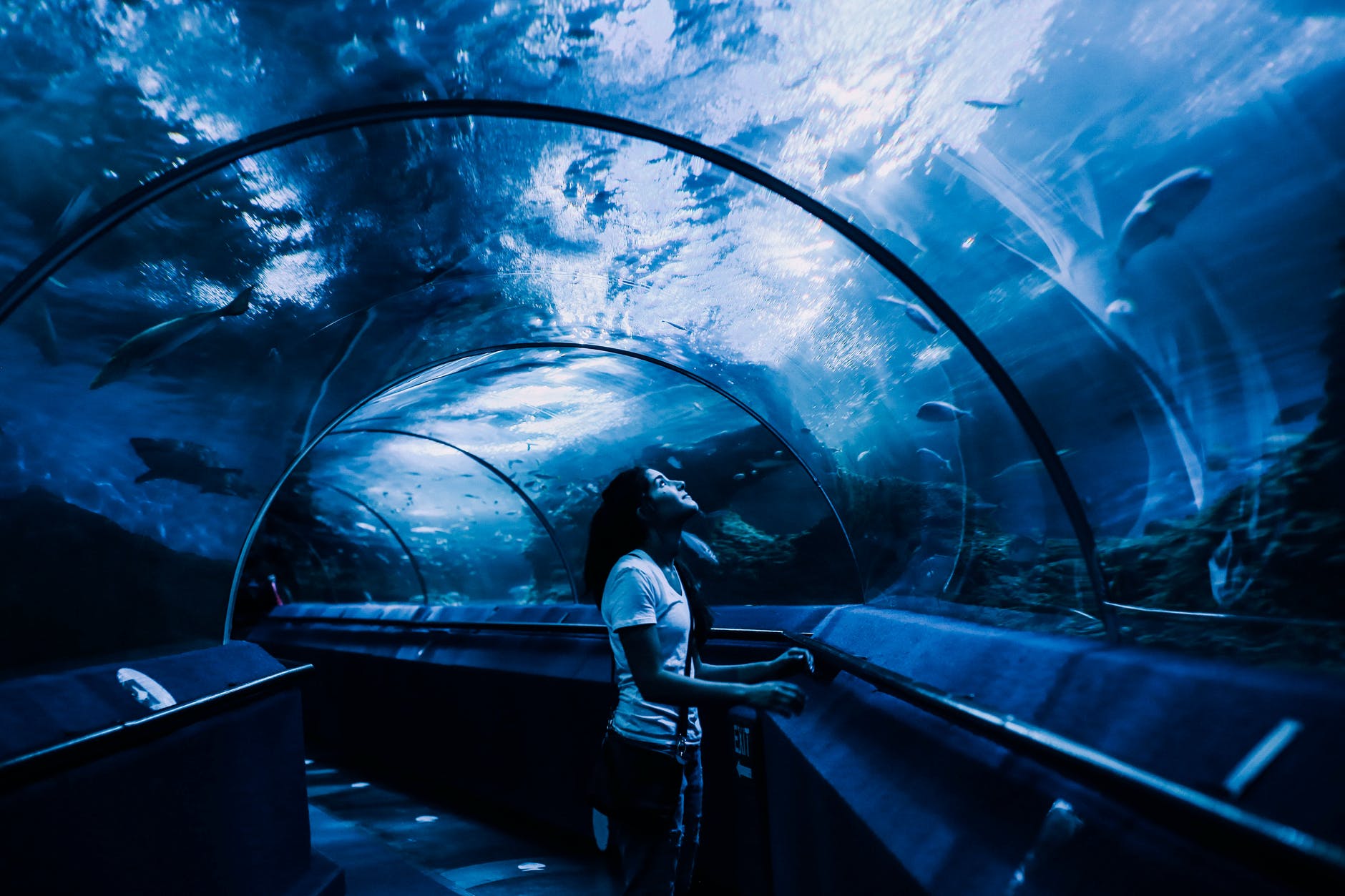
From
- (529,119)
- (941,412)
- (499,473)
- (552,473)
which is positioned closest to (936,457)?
(941,412)

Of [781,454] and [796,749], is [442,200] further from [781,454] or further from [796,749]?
[781,454]

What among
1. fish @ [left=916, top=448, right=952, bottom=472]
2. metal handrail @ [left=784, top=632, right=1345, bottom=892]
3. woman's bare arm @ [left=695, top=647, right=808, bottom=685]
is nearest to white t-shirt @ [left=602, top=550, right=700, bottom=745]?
woman's bare arm @ [left=695, top=647, right=808, bottom=685]

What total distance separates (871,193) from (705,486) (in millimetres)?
8084

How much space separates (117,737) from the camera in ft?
9.54

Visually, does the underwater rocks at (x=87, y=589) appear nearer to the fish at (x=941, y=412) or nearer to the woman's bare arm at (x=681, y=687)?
the woman's bare arm at (x=681, y=687)

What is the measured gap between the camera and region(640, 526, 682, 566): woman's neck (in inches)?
128

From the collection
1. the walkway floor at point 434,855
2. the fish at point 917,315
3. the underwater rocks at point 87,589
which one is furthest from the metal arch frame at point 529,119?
the walkway floor at point 434,855

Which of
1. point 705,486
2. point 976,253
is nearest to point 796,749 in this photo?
point 976,253

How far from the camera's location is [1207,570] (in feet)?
17.4

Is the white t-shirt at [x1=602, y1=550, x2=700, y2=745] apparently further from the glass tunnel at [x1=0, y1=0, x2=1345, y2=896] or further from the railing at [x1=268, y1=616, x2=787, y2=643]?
the railing at [x1=268, y1=616, x2=787, y2=643]

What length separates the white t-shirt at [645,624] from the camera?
9.30 feet

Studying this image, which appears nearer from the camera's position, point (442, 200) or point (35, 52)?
point (35, 52)

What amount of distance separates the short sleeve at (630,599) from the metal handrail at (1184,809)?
3.92 feet

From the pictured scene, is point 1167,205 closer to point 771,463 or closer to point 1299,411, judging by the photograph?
point 1299,411
